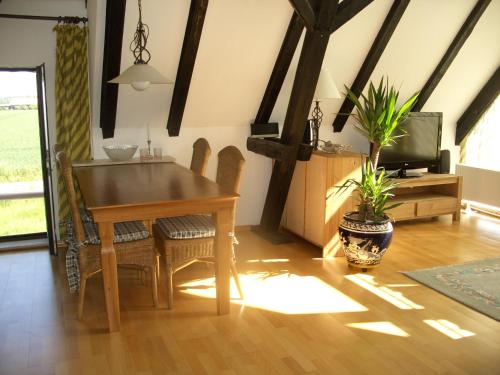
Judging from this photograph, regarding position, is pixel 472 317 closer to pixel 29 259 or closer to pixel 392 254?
pixel 392 254

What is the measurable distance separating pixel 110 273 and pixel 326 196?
6.77 ft

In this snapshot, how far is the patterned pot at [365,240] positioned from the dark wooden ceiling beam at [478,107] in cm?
292

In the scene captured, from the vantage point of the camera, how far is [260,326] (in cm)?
316

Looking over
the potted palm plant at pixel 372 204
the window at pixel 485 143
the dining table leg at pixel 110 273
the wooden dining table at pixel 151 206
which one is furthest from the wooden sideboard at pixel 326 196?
the window at pixel 485 143

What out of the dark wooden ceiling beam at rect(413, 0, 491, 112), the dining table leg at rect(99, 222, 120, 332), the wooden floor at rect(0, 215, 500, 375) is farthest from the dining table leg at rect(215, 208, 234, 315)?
the dark wooden ceiling beam at rect(413, 0, 491, 112)

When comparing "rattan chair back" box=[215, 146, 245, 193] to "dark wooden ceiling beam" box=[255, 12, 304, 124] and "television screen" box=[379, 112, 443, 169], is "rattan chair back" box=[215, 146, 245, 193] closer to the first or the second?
"dark wooden ceiling beam" box=[255, 12, 304, 124]

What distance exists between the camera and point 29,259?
446 cm

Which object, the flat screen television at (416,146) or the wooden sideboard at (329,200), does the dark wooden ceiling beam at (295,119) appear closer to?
the wooden sideboard at (329,200)

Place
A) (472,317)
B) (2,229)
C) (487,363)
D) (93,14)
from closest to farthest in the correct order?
(487,363), (472,317), (93,14), (2,229)

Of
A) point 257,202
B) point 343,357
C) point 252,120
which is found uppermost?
point 252,120

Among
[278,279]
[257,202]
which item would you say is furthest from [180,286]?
[257,202]

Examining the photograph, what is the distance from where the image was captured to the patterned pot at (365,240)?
157 inches

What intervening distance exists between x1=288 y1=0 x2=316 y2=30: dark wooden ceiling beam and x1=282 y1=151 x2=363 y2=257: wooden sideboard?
1.15m

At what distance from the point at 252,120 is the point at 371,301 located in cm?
243
